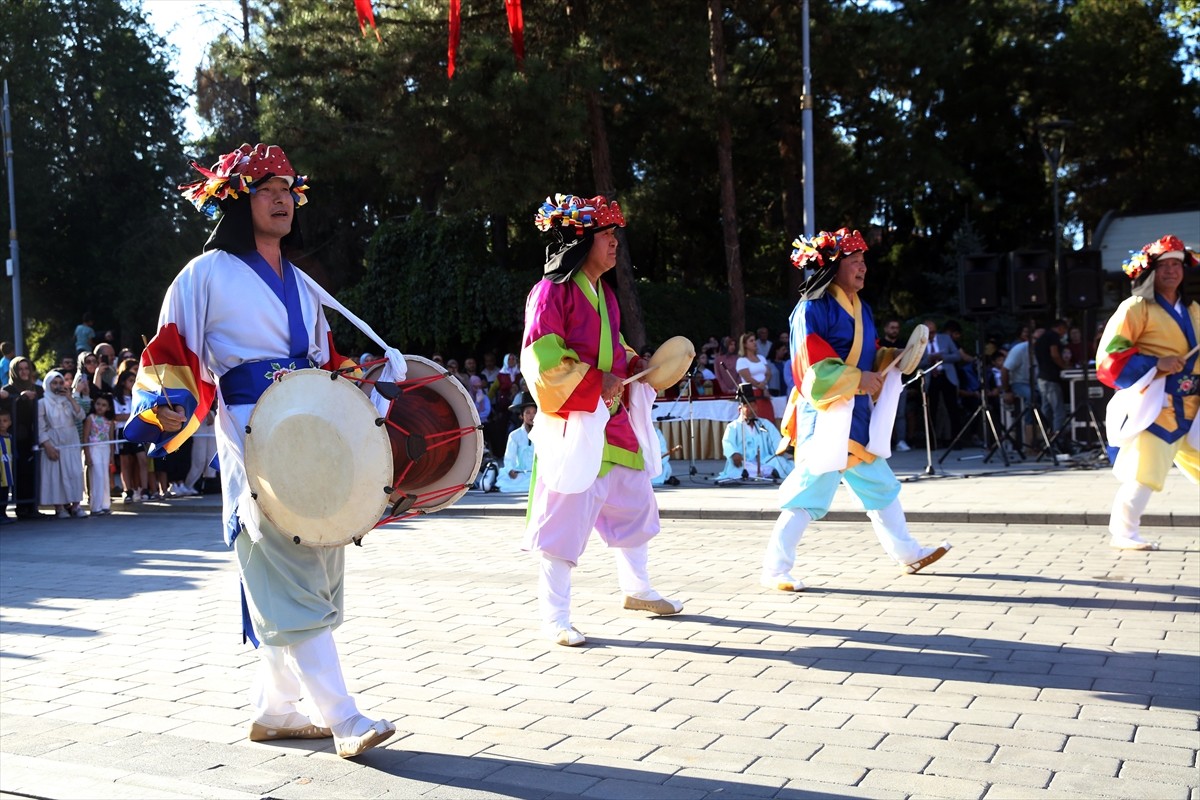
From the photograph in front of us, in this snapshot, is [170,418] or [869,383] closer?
[170,418]

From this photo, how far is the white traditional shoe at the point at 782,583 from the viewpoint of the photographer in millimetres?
7551

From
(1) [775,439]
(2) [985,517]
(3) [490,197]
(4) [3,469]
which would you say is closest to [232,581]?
(2) [985,517]

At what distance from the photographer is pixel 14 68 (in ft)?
132

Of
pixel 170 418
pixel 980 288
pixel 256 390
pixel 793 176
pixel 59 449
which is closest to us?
pixel 170 418

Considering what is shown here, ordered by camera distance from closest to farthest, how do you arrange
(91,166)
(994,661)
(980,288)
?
1. (994,661)
2. (980,288)
3. (91,166)

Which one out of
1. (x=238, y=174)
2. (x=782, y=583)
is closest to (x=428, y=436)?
(x=238, y=174)

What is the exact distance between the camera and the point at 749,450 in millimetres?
15789

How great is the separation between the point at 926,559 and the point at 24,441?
451 inches

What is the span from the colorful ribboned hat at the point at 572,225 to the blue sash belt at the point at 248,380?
7.26 ft

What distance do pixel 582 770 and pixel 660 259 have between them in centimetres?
3169

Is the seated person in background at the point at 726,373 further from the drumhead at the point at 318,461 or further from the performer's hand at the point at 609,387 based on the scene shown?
the drumhead at the point at 318,461

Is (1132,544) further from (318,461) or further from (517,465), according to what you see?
(517,465)

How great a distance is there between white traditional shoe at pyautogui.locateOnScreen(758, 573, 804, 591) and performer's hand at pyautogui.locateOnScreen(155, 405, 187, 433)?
13.7ft

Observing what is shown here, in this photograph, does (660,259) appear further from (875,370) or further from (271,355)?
(271,355)
